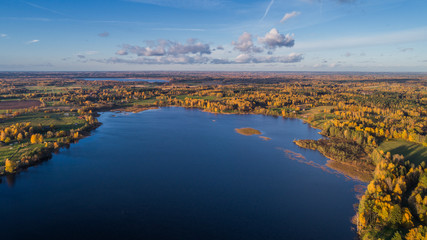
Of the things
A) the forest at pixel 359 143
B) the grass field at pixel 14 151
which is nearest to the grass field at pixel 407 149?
the forest at pixel 359 143

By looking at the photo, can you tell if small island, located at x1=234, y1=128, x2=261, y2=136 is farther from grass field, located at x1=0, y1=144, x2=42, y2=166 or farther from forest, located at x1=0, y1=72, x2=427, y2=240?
grass field, located at x1=0, y1=144, x2=42, y2=166

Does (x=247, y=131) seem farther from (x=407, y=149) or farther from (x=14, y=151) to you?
(x=14, y=151)

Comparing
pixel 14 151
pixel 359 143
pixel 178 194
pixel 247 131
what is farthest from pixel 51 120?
pixel 359 143

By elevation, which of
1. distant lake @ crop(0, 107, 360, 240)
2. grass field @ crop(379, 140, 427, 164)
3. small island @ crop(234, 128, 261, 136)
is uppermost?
grass field @ crop(379, 140, 427, 164)

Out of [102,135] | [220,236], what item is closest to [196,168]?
[220,236]

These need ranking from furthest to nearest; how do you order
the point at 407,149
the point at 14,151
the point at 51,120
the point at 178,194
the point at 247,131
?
the point at 51,120 < the point at 247,131 < the point at 407,149 < the point at 14,151 < the point at 178,194

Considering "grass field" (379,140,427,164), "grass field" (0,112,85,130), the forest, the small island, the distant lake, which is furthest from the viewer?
the small island

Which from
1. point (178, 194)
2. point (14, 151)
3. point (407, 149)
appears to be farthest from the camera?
point (407, 149)

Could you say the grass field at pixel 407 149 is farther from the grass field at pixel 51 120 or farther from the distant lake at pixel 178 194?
the grass field at pixel 51 120

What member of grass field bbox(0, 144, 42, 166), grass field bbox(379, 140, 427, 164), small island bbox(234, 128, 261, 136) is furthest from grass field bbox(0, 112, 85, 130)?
grass field bbox(379, 140, 427, 164)
